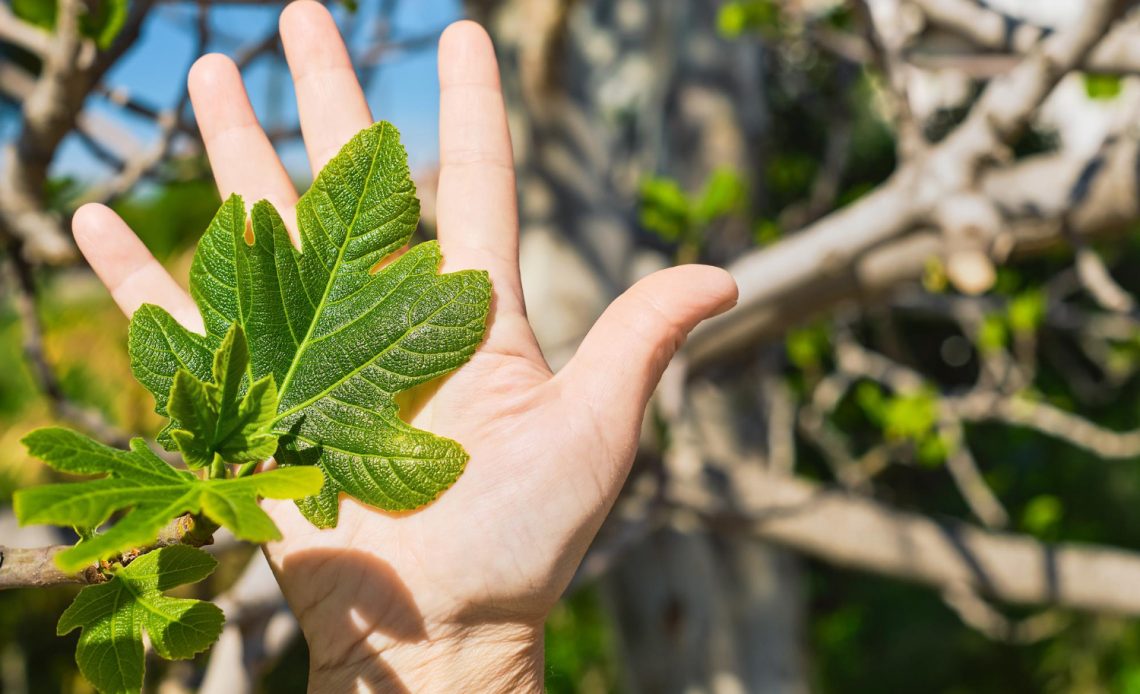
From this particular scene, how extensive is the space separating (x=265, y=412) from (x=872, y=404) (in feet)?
8.06

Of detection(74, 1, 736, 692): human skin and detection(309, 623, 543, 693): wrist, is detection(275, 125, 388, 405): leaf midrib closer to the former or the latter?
detection(74, 1, 736, 692): human skin

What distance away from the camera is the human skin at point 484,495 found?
0.89m

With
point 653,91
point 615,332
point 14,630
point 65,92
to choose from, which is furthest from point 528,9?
point 14,630

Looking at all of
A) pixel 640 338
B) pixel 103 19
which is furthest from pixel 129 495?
pixel 103 19

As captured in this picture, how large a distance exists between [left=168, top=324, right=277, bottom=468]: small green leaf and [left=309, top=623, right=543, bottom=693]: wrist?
360mm

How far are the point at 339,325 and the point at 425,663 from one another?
40 centimetres

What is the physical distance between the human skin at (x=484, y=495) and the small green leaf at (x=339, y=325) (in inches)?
5.6

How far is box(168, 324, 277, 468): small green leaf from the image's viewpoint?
601 millimetres

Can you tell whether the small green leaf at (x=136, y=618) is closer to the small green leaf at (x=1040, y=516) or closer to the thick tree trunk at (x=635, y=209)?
the thick tree trunk at (x=635, y=209)

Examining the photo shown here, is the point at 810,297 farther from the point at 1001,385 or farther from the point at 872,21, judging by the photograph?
the point at 1001,385

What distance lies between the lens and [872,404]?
277cm

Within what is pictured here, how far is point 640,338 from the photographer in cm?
94

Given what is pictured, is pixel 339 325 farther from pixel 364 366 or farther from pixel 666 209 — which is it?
pixel 666 209

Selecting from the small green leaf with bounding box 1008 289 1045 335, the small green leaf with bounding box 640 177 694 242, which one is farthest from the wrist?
the small green leaf with bounding box 1008 289 1045 335
